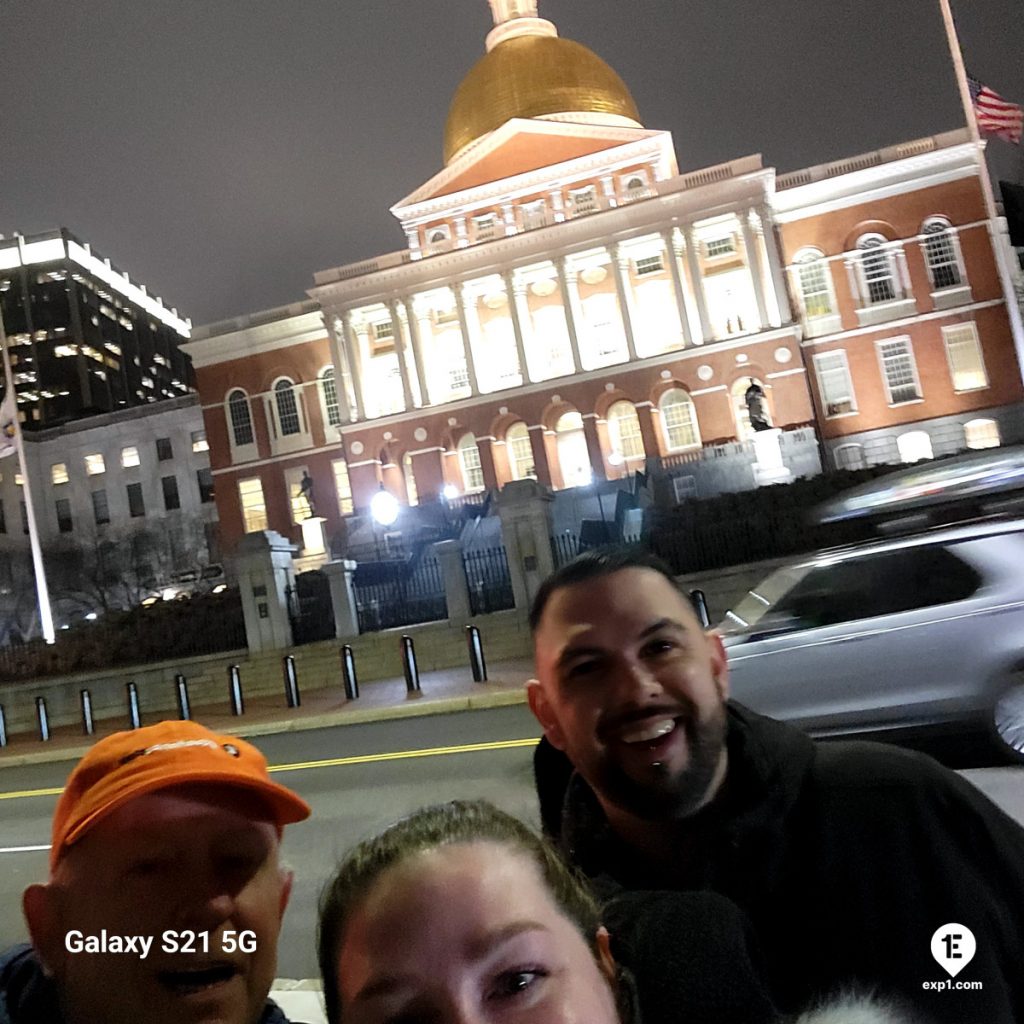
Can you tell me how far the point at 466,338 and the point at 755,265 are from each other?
46.6 ft

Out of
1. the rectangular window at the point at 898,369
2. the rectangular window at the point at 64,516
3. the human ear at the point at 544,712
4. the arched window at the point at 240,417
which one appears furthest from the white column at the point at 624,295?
the human ear at the point at 544,712

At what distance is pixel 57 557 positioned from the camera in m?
49.7

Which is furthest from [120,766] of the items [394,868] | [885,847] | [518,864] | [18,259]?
[18,259]

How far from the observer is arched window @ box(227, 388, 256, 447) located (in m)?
46.9

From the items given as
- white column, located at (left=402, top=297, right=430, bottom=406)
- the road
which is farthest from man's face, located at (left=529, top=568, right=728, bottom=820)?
white column, located at (left=402, top=297, right=430, bottom=406)

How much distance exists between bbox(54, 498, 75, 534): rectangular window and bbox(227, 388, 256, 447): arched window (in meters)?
16.3

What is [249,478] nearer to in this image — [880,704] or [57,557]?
A: [57,557]

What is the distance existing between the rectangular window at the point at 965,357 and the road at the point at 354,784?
118 ft

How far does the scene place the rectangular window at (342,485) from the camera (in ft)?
149

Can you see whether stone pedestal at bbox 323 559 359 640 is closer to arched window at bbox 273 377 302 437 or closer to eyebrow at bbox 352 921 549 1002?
eyebrow at bbox 352 921 549 1002

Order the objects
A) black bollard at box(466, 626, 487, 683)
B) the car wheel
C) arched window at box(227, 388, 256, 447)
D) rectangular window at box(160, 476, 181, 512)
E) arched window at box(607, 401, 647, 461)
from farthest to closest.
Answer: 1. rectangular window at box(160, 476, 181, 512)
2. arched window at box(227, 388, 256, 447)
3. arched window at box(607, 401, 647, 461)
4. black bollard at box(466, 626, 487, 683)
5. the car wheel

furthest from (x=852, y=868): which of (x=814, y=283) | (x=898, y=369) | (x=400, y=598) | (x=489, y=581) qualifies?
(x=814, y=283)

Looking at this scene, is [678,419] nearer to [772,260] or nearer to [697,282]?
[697,282]

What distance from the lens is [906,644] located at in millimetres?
4164
